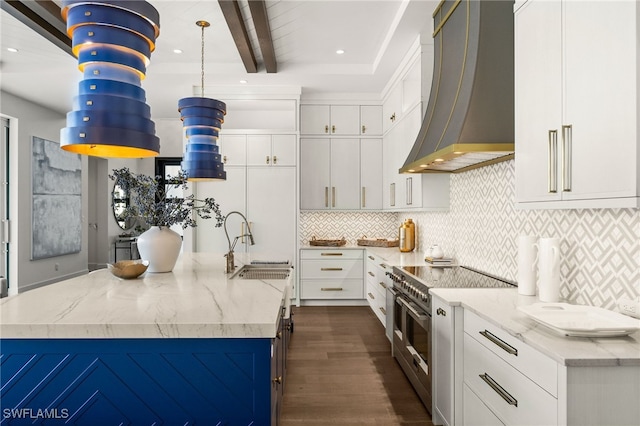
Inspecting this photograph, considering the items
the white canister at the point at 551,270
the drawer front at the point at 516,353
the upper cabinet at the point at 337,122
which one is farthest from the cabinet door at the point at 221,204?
the white canister at the point at 551,270

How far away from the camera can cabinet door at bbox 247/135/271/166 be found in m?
5.77

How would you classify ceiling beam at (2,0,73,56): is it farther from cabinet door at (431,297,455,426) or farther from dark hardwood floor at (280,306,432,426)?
cabinet door at (431,297,455,426)

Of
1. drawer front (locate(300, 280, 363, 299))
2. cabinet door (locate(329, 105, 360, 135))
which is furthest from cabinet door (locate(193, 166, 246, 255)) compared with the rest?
cabinet door (locate(329, 105, 360, 135))

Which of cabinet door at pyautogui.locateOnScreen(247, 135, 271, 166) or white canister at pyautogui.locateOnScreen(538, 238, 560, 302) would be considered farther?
cabinet door at pyautogui.locateOnScreen(247, 135, 271, 166)

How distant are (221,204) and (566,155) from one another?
15.1 feet

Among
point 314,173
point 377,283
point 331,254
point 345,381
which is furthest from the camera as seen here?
point 314,173

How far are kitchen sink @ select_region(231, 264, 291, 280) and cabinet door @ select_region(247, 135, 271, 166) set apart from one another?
2680 millimetres

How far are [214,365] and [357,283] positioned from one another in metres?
4.22

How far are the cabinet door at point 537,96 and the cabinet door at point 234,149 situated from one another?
13.5ft

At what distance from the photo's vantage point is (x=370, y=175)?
5.91m

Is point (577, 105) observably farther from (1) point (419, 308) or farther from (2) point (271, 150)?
(2) point (271, 150)

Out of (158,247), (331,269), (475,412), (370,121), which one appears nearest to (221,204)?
(331,269)

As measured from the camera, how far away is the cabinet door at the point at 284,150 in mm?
5781

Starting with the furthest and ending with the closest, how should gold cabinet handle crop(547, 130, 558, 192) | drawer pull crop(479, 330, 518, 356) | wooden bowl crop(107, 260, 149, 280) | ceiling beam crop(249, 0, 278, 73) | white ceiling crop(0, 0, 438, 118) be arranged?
1. white ceiling crop(0, 0, 438, 118)
2. ceiling beam crop(249, 0, 278, 73)
3. wooden bowl crop(107, 260, 149, 280)
4. gold cabinet handle crop(547, 130, 558, 192)
5. drawer pull crop(479, 330, 518, 356)
